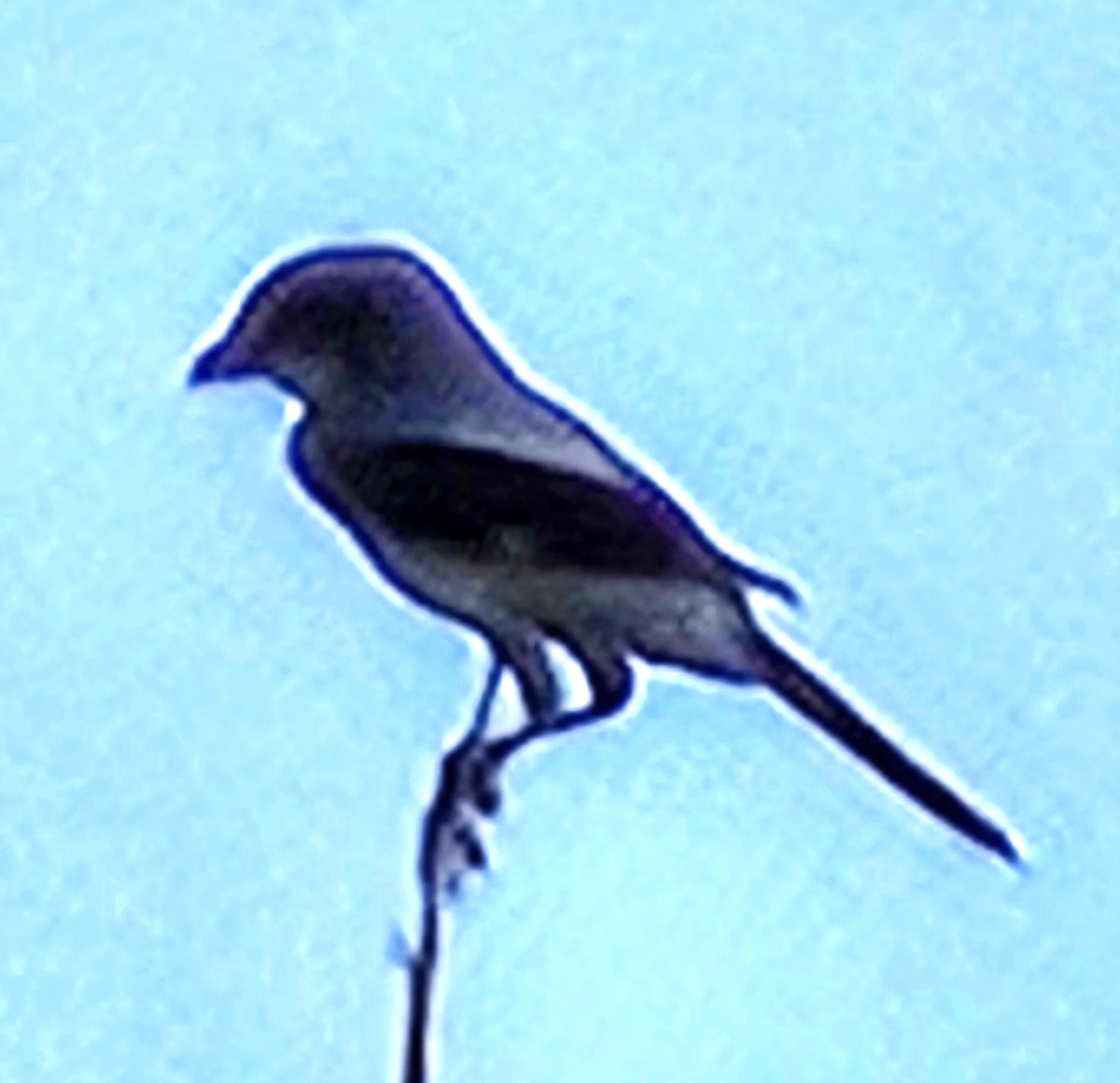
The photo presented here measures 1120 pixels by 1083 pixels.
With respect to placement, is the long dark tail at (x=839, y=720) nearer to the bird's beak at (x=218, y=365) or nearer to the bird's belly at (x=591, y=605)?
the bird's belly at (x=591, y=605)

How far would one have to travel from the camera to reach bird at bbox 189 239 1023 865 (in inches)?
32.7

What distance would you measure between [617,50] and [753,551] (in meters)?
0.15

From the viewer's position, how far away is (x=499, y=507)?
83 centimetres

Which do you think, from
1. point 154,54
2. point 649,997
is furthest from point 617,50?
point 649,997

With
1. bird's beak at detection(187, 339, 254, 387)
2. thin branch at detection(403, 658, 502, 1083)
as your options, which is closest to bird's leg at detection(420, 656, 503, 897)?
thin branch at detection(403, 658, 502, 1083)

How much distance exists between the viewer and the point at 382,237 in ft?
2.85

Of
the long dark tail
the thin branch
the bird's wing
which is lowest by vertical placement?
the thin branch

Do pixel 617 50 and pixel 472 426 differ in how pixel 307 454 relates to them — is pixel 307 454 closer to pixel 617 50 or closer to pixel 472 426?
pixel 472 426

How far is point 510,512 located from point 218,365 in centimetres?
9

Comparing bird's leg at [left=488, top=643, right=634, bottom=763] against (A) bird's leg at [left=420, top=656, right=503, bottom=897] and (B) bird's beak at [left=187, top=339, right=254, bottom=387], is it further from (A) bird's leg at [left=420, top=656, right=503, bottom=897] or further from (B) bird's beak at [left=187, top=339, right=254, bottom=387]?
(B) bird's beak at [left=187, top=339, right=254, bottom=387]

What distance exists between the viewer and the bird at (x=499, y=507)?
83cm

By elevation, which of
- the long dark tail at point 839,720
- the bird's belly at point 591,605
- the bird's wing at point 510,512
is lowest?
the long dark tail at point 839,720

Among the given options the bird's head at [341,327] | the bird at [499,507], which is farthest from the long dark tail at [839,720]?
the bird's head at [341,327]

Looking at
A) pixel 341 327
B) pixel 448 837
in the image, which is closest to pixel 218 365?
pixel 341 327
